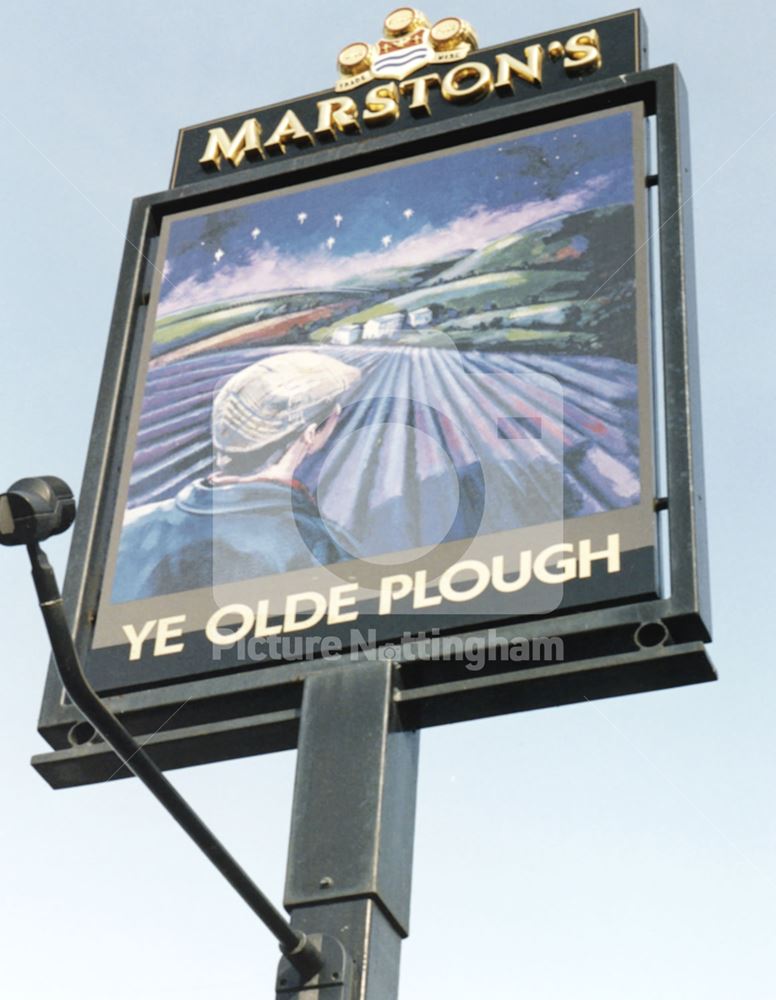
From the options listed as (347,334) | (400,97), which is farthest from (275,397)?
(400,97)

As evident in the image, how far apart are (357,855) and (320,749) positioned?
0.51 m

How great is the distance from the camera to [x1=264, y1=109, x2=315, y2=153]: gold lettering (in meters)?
8.92

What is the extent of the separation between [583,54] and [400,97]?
3.07 ft

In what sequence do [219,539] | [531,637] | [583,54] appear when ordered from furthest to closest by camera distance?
[583,54]
[219,539]
[531,637]

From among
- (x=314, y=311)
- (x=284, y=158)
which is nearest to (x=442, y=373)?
(x=314, y=311)

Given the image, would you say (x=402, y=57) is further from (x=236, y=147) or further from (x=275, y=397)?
(x=275, y=397)

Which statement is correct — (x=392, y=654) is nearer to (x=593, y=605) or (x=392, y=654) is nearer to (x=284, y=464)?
(x=593, y=605)

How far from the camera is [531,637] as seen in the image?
644 centimetres

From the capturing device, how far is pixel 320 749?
640 centimetres

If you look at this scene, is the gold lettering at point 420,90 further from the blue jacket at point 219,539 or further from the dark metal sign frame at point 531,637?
the blue jacket at point 219,539

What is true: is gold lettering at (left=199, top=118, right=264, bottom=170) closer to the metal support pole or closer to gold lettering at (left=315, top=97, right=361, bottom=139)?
gold lettering at (left=315, top=97, right=361, bottom=139)

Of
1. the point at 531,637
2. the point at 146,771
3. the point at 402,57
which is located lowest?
the point at 146,771

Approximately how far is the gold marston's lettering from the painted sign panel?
431mm

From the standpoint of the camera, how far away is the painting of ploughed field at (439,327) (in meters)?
6.98
